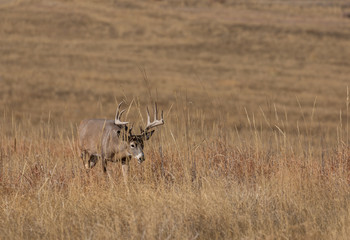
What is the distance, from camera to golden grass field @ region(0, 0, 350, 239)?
615cm

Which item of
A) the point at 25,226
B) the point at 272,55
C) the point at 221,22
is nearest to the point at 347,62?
the point at 272,55

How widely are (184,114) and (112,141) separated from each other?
2435mm

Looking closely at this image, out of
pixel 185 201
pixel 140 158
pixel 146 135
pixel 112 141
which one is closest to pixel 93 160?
pixel 112 141

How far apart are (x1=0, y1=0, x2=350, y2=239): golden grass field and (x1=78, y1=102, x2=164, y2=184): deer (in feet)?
0.59

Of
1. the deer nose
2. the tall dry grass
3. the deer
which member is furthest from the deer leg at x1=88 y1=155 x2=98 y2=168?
the deer nose

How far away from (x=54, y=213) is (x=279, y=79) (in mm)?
39425

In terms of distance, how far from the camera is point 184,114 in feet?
37.8

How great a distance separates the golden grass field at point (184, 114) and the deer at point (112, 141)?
18 cm

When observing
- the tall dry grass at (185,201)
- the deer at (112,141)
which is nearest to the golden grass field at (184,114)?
the tall dry grass at (185,201)

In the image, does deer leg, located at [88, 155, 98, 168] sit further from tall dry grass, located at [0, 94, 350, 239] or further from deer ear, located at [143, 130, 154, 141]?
deer ear, located at [143, 130, 154, 141]

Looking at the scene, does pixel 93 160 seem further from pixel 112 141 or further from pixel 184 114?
pixel 184 114

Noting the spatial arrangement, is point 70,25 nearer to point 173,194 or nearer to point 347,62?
point 347,62

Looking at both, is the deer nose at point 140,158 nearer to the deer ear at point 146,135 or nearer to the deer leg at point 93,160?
the deer ear at point 146,135

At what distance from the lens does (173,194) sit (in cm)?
662
